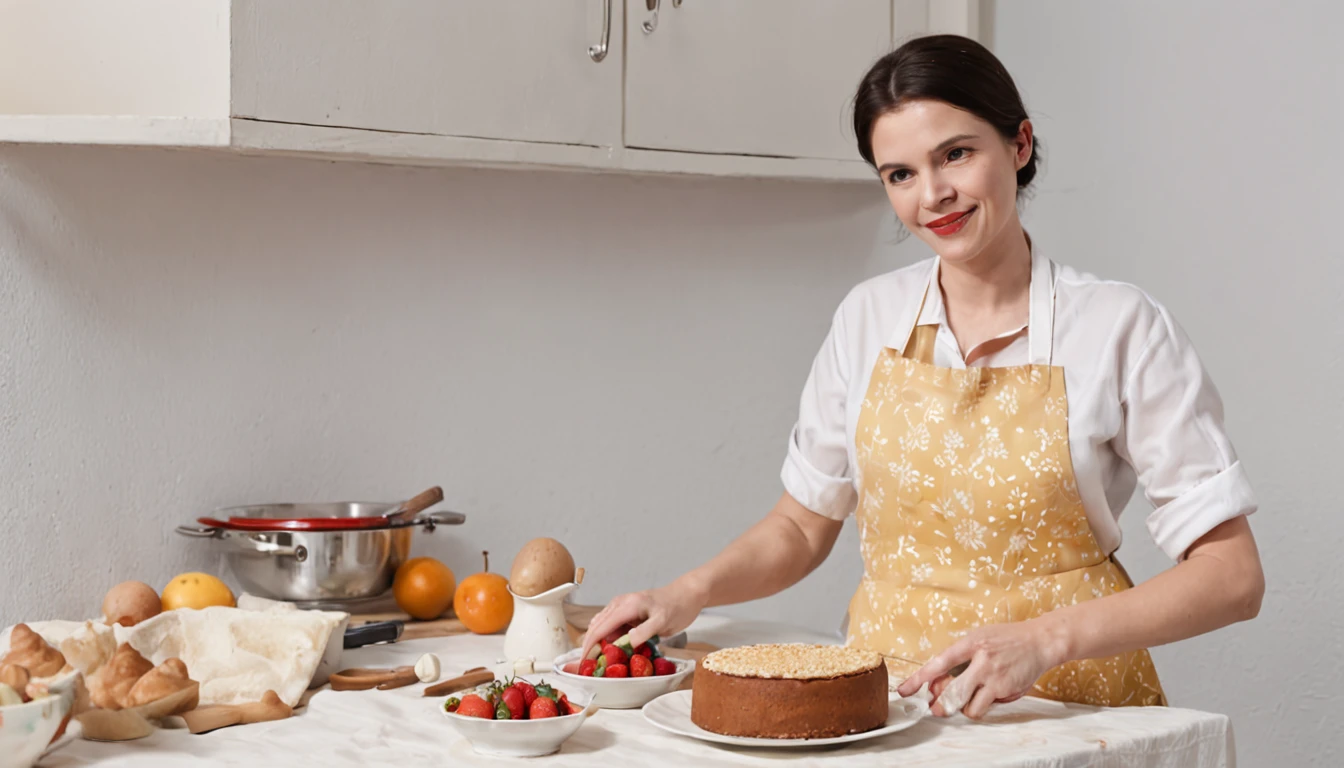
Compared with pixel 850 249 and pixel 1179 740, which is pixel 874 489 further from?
pixel 850 249

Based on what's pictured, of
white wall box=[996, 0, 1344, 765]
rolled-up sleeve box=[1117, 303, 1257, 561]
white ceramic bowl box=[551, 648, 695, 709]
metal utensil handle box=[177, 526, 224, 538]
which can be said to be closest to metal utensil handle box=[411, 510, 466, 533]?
metal utensil handle box=[177, 526, 224, 538]

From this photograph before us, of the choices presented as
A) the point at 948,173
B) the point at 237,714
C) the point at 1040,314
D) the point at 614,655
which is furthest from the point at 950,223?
the point at 237,714

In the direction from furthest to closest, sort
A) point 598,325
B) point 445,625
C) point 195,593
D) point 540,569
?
point 598,325
point 445,625
point 195,593
point 540,569

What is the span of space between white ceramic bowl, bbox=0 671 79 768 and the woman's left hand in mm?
779

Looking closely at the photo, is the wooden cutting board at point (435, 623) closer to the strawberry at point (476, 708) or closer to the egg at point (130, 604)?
the egg at point (130, 604)

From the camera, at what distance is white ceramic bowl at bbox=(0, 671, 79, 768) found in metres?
1.15

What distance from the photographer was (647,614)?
1.58 metres

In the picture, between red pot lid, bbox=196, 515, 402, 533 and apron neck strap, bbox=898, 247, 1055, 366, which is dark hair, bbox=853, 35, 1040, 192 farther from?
red pot lid, bbox=196, 515, 402, 533

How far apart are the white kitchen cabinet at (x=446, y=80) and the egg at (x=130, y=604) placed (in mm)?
576

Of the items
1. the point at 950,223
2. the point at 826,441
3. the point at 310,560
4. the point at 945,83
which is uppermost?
the point at 945,83

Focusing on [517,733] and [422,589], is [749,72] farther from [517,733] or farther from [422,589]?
[517,733]

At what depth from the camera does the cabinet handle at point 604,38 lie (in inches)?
76.6

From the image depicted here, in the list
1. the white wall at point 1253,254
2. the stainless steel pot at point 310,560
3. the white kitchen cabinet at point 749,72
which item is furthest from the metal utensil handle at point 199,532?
the white wall at point 1253,254

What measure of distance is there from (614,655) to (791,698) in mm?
279
